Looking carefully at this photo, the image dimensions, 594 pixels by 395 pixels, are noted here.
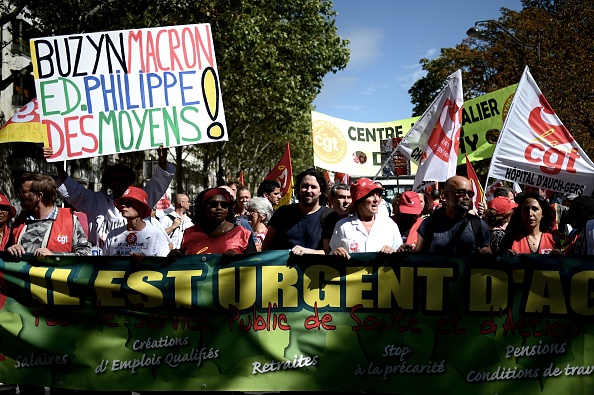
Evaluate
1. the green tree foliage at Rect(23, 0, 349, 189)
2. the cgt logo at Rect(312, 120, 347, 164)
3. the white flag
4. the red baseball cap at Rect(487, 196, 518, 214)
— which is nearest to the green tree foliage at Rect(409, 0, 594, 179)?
the green tree foliage at Rect(23, 0, 349, 189)

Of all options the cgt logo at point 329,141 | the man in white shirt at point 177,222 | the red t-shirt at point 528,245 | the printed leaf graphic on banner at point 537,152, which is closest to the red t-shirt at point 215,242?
the red t-shirt at point 528,245

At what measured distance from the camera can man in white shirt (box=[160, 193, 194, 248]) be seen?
29.1 ft

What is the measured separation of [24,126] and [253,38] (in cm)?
1246

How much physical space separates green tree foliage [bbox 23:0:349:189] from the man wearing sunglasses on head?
13.1m

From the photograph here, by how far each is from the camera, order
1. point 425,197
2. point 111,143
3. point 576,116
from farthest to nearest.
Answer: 1. point 576,116
2. point 425,197
3. point 111,143

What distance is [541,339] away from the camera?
4.47 m

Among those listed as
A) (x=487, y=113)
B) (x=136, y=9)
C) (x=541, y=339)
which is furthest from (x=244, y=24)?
(x=541, y=339)

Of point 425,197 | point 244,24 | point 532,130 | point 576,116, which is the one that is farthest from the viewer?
point 576,116

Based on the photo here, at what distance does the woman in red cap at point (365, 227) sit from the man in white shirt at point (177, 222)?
3973 mm

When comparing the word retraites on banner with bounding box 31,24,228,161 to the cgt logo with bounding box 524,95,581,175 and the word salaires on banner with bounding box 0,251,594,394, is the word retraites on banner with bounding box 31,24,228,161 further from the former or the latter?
the cgt logo with bounding box 524,95,581,175

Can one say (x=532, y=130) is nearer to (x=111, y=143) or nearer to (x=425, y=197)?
(x=425, y=197)

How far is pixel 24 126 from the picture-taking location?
7.45 meters

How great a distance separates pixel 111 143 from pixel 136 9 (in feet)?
38.7

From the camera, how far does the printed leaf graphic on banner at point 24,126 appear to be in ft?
23.9
